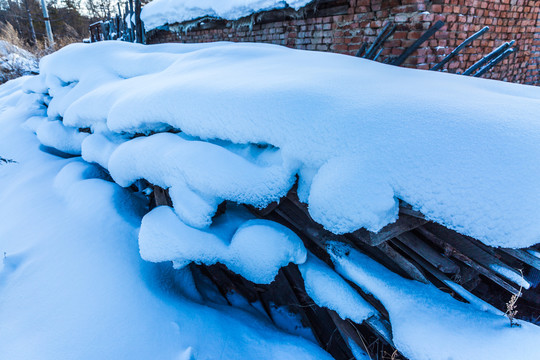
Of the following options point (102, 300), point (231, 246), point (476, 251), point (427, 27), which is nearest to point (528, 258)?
point (476, 251)

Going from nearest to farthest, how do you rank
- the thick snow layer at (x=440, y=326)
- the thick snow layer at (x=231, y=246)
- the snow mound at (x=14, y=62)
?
the thick snow layer at (x=440, y=326)
the thick snow layer at (x=231, y=246)
the snow mound at (x=14, y=62)

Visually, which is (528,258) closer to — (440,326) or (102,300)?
(440,326)

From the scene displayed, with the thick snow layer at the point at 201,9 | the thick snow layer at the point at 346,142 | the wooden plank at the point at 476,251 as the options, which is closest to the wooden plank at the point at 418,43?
the thick snow layer at the point at 346,142

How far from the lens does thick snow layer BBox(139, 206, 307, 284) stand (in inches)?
61.0

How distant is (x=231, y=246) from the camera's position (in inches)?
64.5

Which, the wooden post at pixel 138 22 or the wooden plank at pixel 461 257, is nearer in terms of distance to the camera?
the wooden plank at pixel 461 257

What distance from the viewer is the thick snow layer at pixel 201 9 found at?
3.77 metres

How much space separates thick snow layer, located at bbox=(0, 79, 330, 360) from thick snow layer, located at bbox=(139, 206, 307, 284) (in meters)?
0.26

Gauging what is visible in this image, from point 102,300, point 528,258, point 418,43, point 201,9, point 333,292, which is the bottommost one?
point 102,300

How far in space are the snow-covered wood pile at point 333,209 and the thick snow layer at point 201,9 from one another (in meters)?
1.90

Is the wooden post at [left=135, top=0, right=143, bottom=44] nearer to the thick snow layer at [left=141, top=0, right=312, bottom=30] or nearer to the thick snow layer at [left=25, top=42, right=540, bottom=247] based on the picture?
the thick snow layer at [left=141, top=0, right=312, bottom=30]

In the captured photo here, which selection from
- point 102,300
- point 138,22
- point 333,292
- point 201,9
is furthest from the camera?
point 138,22

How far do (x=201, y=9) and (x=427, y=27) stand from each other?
3.73 m

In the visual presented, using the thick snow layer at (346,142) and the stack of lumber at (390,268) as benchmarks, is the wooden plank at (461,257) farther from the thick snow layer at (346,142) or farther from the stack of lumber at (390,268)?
the thick snow layer at (346,142)
